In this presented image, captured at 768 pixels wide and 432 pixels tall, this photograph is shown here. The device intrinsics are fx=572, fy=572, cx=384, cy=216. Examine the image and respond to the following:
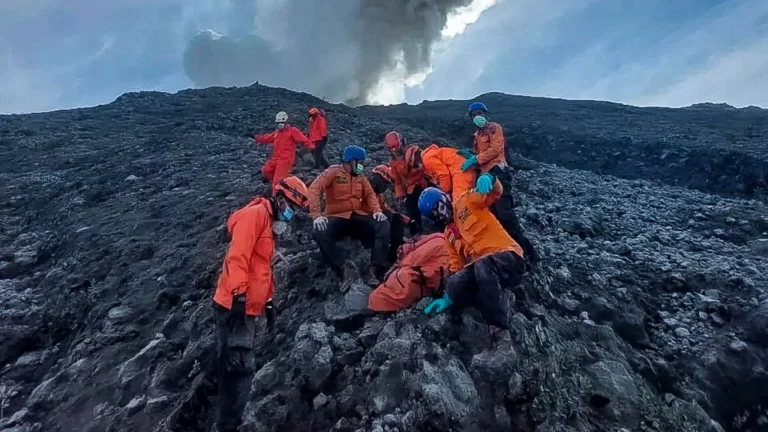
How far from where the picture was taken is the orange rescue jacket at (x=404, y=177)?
29.8 ft

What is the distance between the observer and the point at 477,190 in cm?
620

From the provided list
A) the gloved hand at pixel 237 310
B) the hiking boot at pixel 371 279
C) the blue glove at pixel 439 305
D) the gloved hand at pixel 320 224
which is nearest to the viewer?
the gloved hand at pixel 237 310

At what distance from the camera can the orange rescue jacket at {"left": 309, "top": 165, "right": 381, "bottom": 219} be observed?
821cm

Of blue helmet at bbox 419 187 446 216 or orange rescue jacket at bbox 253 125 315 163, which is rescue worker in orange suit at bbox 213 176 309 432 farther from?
orange rescue jacket at bbox 253 125 315 163

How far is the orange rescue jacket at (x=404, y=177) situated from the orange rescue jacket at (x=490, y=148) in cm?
98

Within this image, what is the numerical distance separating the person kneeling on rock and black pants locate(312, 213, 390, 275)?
1.23m

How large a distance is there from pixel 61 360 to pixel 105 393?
4.33 ft

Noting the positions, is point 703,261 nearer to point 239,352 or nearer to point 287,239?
point 287,239

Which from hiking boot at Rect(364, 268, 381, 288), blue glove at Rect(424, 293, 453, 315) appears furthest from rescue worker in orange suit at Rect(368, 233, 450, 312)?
hiking boot at Rect(364, 268, 381, 288)

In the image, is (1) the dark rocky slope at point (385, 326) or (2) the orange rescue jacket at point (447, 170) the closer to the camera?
(1) the dark rocky slope at point (385, 326)

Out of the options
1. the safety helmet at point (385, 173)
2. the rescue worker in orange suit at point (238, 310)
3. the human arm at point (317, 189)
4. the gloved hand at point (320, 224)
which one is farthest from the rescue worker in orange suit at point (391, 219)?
the rescue worker in orange suit at point (238, 310)

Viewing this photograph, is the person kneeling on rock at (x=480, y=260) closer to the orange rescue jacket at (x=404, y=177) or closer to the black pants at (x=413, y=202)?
the black pants at (x=413, y=202)

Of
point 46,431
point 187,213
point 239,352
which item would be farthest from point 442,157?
point 46,431

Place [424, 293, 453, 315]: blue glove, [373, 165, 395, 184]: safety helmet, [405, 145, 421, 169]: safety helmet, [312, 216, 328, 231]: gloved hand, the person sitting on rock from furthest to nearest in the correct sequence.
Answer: [373, 165, 395, 184]: safety helmet → [405, 145, 421, 169]: safety helmet → the person sitting on rock → [312, 216, 328, 231]: gloved hand → [424, 293, 453, 315]: blue glove
